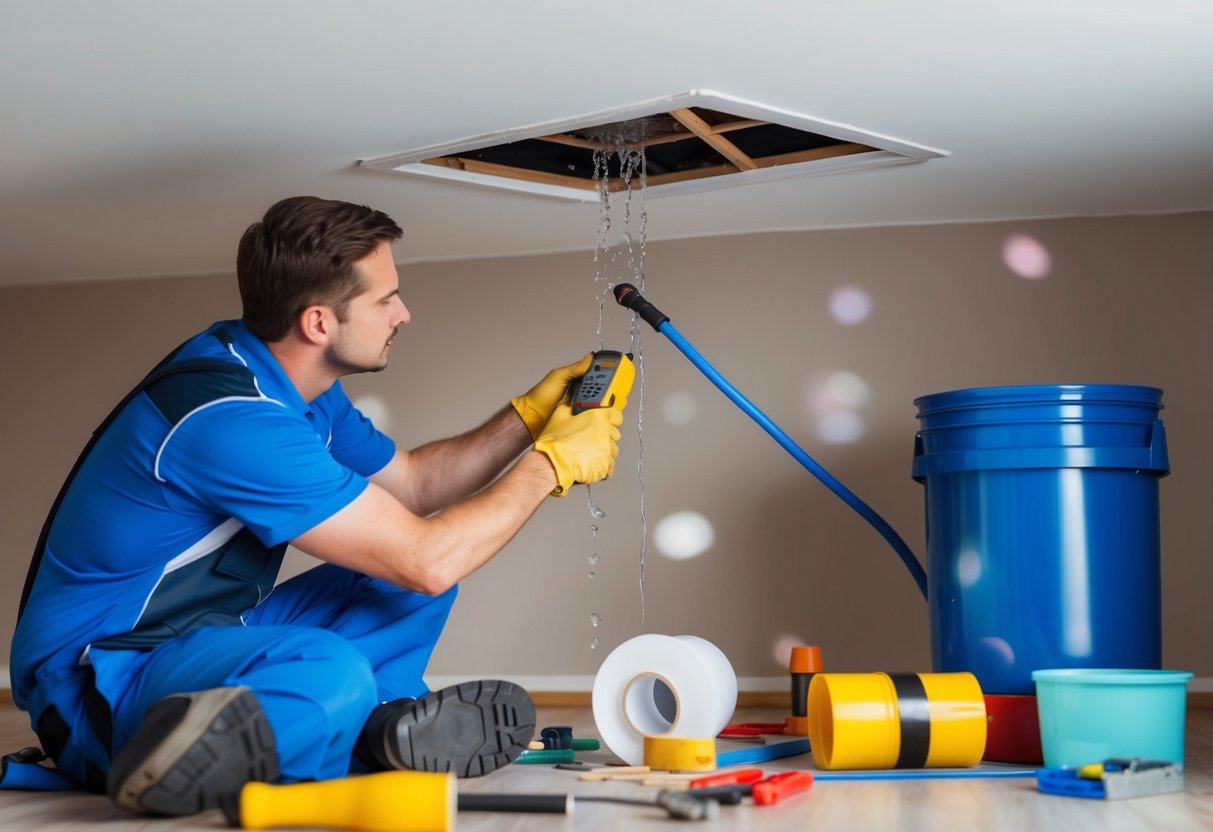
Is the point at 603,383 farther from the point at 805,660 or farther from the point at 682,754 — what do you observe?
the point at 805,660

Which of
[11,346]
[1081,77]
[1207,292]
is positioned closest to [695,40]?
[1081,77]

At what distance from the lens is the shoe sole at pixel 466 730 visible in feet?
5.96

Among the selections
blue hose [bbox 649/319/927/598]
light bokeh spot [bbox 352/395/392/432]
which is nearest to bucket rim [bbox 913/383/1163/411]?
blue hose [bbox 649/319/927/598]

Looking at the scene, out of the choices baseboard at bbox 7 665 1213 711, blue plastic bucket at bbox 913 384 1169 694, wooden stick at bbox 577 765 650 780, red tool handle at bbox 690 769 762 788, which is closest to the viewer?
red tool handle at bbox 690 769 762 788

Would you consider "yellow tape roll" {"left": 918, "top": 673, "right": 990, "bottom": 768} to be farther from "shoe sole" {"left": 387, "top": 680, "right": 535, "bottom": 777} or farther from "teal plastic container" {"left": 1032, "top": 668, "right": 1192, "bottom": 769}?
"shoe sole" {"left": 387, "top": 680, "right": 535, "bottom": 777}

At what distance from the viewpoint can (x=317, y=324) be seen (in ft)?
6.61

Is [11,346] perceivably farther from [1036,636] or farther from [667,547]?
[1036,636]

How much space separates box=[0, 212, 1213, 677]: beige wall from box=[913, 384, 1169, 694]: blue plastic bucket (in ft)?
2.92

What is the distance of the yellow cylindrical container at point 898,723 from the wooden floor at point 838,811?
2.8 inches

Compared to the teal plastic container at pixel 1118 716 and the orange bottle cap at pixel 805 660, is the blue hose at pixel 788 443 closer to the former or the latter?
the orange bottle cap at pixel 805 660

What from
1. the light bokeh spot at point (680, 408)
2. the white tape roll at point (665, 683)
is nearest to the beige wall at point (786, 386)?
the light bokeh spot at point (680, 408)

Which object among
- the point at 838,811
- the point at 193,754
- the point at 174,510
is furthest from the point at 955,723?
the point at 174,510

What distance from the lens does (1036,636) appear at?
2.14m

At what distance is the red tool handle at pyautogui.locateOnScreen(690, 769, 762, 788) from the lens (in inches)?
69.4
